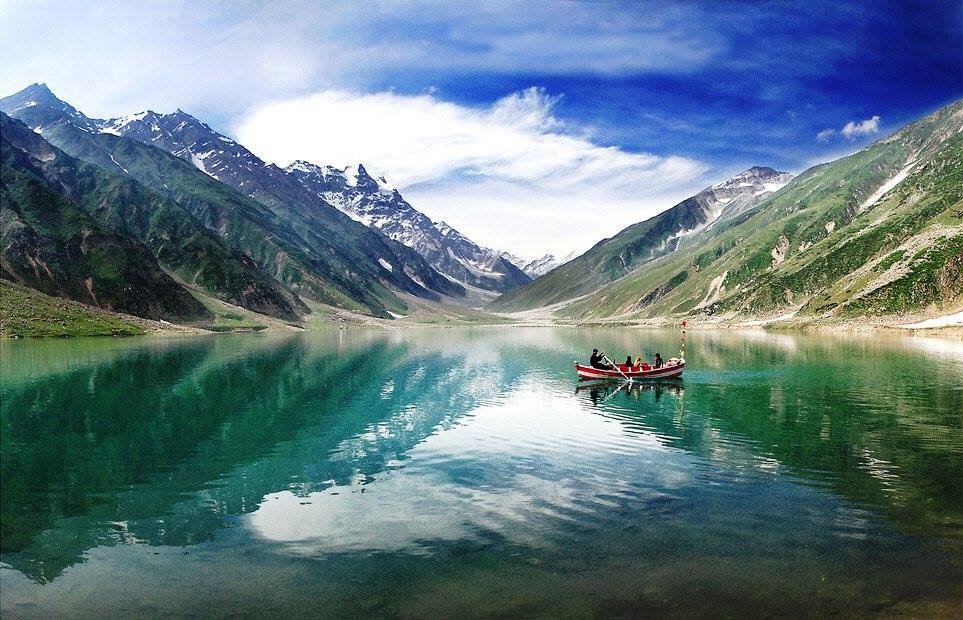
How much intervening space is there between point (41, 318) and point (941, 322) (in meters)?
254

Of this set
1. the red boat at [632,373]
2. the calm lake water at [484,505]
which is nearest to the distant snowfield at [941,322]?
the calm lake water at [484,505]

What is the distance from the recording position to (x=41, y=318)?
174125 millimetres

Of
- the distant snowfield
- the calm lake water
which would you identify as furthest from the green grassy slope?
the distant snowfield

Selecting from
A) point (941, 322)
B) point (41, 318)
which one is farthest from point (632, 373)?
point (41, 318)

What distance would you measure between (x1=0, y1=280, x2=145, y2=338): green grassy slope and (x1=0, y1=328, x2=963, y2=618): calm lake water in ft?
386

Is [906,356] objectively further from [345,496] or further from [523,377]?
[345,496]

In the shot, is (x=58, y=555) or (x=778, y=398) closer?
(x=58, y=555)

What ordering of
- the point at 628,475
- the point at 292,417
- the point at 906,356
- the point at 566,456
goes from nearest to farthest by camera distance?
the point at 628,475 → the point at 566,456 → the point at 292,417 → the point at 906,356

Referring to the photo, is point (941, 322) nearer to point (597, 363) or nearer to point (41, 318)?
point (597, 363)

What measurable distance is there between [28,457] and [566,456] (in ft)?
110

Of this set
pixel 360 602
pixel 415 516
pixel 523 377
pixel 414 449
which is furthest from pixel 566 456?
pixel 523 377

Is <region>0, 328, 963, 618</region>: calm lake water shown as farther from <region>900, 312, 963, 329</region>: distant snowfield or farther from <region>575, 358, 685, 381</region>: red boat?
<region>900, 312, 963, 329</region>: distant snowfield

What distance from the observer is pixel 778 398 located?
65.2 meters

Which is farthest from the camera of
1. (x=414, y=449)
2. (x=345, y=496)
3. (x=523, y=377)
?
(x=523, y=377)
